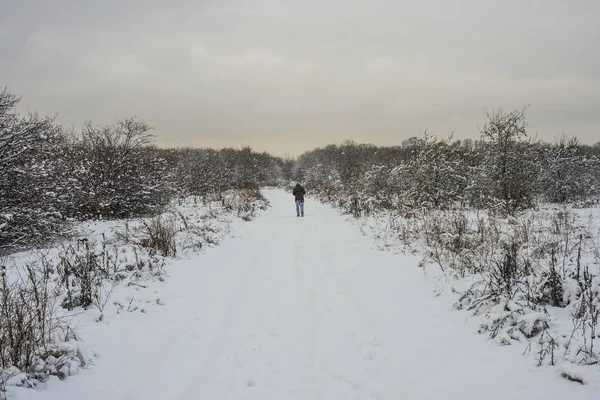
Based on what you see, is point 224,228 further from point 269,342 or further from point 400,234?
point 269,342

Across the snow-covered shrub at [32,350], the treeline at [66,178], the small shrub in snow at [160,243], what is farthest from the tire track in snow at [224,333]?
the treeline at [66,178]

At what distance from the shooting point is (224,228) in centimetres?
1308

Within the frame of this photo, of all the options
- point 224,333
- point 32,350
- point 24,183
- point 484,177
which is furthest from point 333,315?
point 484,177

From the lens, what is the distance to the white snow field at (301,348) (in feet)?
11.4

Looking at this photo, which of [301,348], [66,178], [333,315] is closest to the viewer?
[301,348]

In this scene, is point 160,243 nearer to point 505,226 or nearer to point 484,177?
point 505,226

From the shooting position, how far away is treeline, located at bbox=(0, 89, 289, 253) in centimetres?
1104

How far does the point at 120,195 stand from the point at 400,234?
1461 centimetres

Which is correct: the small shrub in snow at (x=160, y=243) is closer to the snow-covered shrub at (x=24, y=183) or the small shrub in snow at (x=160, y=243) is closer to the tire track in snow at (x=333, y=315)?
the tire track in snow at (x=333, y=315)

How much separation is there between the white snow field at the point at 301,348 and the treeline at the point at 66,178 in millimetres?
7540

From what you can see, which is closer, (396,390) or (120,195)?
(396,390)

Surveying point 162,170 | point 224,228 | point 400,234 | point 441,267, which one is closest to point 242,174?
point 162,170

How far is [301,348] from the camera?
4.36 m

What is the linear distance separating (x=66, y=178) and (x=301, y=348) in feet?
51.9
